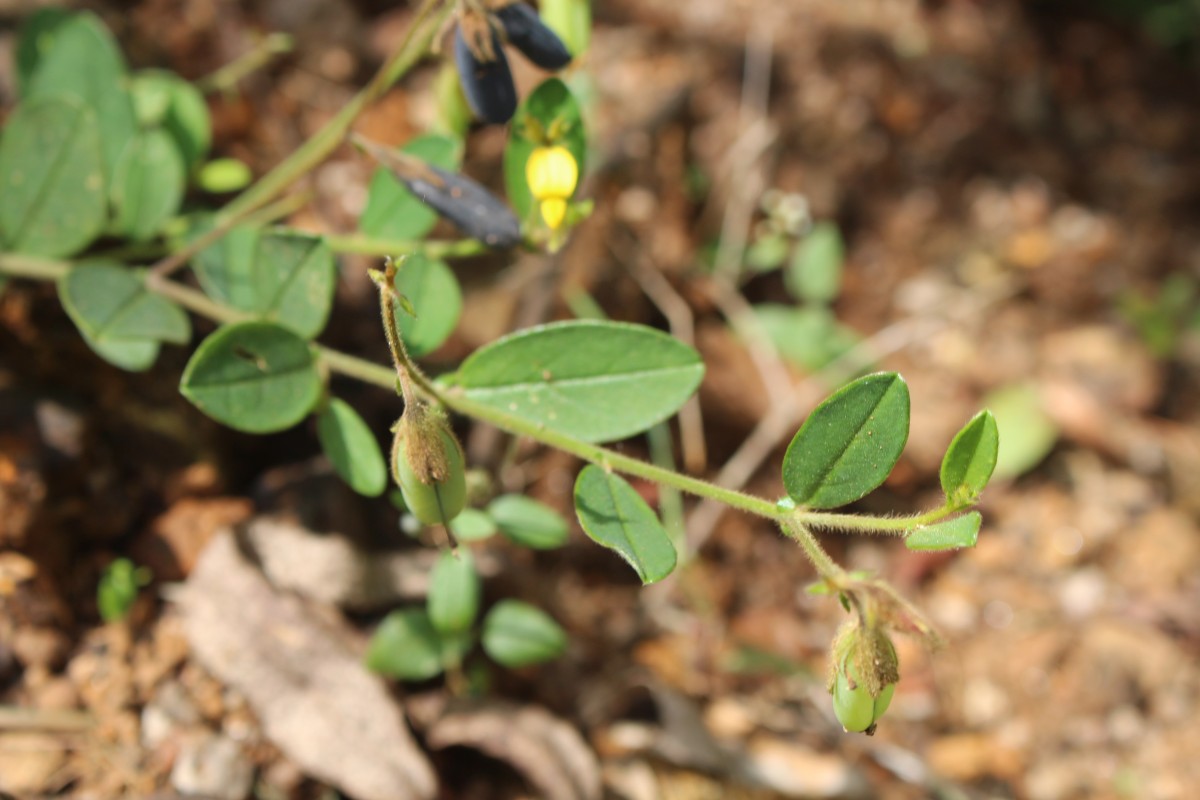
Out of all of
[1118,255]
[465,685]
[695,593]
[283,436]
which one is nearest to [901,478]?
[695,593]

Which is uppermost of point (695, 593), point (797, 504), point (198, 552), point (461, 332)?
point (797, 504)

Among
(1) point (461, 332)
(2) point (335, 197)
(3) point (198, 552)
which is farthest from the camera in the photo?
(2) point (335, 197)

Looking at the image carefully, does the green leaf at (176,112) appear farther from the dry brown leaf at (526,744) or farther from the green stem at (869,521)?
the green stem at (869,521)

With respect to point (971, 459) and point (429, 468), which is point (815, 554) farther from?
point (429, 468)

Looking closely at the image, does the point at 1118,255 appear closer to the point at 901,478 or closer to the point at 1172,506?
the point at 1172,506

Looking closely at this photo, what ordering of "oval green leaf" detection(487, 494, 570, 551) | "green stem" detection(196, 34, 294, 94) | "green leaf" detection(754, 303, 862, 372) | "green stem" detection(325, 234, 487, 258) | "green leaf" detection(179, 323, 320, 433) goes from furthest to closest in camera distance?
"green leaf" detection(754, 303, 862, 372), "green stem" detection(196, 34, 294, 94), "oval green leaf" detection(487, 494, 570, 551), "green stem" detection(325, 234, 487, 258), "green leaf" detection(179, 323, 320, 433)

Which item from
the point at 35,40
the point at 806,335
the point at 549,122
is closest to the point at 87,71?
the point at 35,40

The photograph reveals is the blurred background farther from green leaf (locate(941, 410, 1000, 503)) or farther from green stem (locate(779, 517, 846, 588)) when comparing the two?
green leaf (locate(941, 410, 1000, 503))

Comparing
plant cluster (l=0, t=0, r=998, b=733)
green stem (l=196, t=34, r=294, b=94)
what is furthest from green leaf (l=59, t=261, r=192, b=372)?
green stem (l=196, t=34, r=294, b=94)

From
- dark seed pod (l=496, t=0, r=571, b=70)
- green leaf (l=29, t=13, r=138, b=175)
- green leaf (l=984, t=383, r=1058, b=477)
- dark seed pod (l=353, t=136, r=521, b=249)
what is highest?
dark seed pod (l=496, t=0, r=571, b=70)
